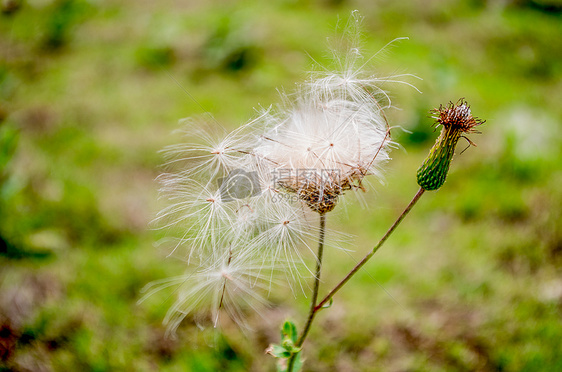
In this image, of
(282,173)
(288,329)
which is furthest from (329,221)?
(288,329)

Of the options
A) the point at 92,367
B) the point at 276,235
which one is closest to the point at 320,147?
the point at 276,235

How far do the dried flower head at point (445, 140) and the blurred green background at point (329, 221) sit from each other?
0.37 meters

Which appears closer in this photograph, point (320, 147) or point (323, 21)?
point (320, 147)

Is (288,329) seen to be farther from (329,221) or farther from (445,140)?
(445,140)

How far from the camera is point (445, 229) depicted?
357 centimetres

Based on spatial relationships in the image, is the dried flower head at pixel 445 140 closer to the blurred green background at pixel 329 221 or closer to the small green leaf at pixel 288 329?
the blurred green background at pixel 329 221

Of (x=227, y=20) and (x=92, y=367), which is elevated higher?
A: (x=227, y=20)

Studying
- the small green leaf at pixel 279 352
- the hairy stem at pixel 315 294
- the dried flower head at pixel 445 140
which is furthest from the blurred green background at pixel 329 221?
the small green leaf at pixel 279 352

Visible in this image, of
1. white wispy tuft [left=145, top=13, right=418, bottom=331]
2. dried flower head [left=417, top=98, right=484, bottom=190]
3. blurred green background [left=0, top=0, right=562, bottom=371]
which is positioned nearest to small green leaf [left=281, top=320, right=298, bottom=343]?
white wispy tuft [left=145, top=13, right=418, bottom=331]

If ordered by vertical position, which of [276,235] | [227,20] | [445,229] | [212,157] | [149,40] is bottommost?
[445,229]

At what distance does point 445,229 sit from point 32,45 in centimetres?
675

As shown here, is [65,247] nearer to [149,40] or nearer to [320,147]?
[320,147]

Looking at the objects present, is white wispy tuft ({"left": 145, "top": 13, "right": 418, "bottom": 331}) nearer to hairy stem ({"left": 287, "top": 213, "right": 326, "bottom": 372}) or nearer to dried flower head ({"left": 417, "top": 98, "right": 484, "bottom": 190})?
hairy stem ({"left": 287, "top": 213, "right": 326, "bottom": 372})

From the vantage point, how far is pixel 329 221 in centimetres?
151
